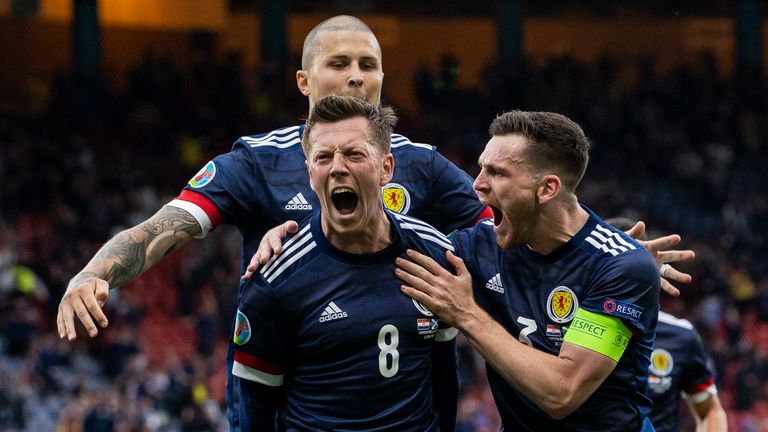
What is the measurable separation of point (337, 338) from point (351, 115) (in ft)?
2.38

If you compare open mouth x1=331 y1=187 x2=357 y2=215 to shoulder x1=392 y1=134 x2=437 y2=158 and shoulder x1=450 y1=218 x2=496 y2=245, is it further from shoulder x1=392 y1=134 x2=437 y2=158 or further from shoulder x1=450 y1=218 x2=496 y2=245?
shoulder x1=392 y1=134 x2=437 y2=158

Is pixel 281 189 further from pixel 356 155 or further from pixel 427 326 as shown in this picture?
pixel 427 326

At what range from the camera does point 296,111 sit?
A: 20.7m

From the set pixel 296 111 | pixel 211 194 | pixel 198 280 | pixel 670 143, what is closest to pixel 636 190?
pixel 670 143

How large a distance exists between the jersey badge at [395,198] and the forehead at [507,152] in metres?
0.54

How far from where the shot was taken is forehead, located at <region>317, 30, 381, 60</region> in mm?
4684

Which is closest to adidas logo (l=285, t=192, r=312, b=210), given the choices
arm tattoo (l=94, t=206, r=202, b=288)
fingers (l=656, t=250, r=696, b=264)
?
arm tattoo (l=94, t=206, r=202, b=288)

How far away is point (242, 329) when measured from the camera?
395 cm

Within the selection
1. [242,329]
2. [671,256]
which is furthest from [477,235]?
[242,329]

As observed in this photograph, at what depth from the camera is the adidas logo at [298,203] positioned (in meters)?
4.57

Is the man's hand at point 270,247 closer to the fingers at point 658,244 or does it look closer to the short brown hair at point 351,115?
the short brown hair at point 351,115

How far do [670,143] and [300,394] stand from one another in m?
18.6

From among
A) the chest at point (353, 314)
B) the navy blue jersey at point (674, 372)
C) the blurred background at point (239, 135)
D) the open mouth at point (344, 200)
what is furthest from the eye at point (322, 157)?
the blurred background at point (239, 135)

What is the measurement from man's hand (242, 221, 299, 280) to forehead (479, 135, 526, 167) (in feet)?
2.32
